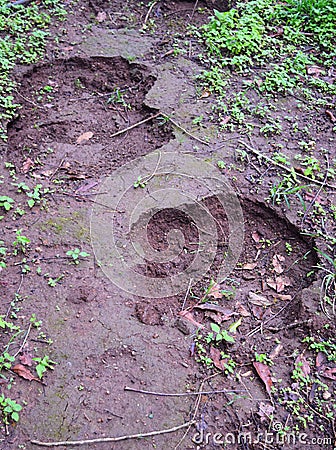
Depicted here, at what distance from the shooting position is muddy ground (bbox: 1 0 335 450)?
2.65 m

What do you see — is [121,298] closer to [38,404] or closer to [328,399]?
[38,404]

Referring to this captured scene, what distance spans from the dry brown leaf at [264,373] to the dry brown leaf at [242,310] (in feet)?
1.14

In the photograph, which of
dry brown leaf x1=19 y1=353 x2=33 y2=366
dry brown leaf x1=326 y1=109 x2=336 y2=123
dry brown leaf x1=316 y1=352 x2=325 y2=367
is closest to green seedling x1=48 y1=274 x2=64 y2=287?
dry brown leaf x1=19 y1=353 x2=33 y2=366

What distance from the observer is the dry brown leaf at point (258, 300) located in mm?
3250

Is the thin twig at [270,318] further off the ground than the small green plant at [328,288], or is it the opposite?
the small green plant at [328,288]

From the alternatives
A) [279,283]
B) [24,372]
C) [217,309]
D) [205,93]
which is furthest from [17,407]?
[205,93]

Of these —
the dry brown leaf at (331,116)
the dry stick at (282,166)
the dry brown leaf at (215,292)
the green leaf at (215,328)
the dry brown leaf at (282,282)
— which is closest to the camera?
the green leaf at (215,328)

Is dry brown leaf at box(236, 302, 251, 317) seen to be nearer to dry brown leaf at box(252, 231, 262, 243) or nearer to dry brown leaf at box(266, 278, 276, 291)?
dry brown leaf at box(266, 278, 276, 291)

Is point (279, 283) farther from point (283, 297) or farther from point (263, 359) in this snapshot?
point (263, 359)

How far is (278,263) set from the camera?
348 cm

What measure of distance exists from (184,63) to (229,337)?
2.83 metres

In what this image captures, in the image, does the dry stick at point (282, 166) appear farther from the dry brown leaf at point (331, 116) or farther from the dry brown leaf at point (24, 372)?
the dry brown leaf at point (24, 372)

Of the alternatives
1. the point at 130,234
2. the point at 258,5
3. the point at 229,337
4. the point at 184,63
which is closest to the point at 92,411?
the point at 229,337

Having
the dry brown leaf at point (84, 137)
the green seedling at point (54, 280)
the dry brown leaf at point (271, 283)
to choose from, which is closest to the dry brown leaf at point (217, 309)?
the dry brown leaf at point (271, 283)
